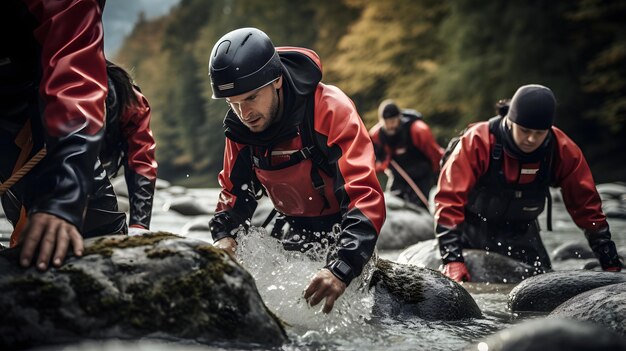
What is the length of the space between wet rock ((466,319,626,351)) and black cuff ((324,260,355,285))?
993 mm

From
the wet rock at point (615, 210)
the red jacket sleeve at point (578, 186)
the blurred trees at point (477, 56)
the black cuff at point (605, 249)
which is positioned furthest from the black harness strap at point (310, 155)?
the blurred trees at point (477, 56)

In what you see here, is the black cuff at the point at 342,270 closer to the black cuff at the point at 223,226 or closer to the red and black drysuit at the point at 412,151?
the black cuff at the point at 223,226

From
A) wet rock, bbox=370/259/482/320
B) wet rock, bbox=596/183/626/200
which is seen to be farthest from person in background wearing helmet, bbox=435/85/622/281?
wet rock, bbox=596/183/626/200

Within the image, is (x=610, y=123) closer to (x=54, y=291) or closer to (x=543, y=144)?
(x=543, y=144)

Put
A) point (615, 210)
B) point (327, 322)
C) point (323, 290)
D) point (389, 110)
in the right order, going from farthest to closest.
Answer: point (615, 210) → point (389, 110) → point (327, 322) → point (323, 290)

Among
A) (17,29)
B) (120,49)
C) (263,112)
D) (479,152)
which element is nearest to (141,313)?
(17,29)

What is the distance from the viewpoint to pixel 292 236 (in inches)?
158

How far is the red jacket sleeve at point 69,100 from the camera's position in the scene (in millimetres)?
2012

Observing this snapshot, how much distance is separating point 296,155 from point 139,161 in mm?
1031

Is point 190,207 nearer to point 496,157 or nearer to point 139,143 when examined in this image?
point 496,157

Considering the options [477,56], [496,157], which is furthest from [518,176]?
[477,56]

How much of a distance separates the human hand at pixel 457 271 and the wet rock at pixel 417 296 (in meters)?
1.14

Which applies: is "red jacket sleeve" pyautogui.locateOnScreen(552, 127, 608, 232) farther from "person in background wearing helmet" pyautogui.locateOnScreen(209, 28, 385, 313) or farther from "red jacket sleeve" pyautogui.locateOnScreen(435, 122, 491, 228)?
"person in background wearing helmet" pyautogui.locateOnScreen(209, 28, 385, 313)

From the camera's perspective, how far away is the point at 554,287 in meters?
3.92
